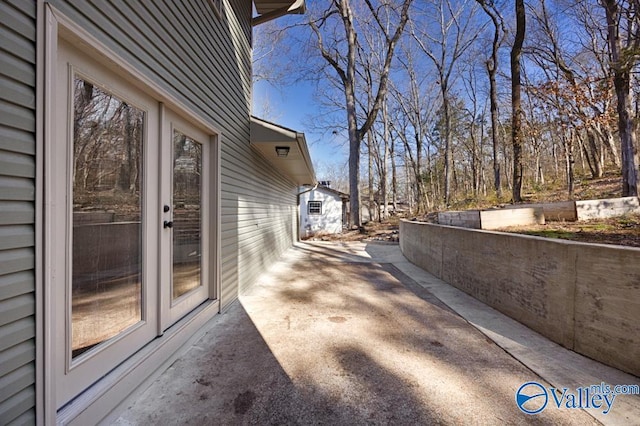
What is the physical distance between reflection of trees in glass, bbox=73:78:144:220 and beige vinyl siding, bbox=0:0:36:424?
0.38 metres

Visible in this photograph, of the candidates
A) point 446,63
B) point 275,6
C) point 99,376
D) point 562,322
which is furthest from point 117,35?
point 446,63

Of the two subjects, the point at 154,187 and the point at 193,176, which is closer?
the point at 154,187

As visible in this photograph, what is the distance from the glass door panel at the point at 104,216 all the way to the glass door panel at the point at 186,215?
0.46 metres

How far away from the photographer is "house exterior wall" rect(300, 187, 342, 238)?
1664 cm

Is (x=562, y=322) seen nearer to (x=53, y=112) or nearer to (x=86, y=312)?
(x=86, y=312)

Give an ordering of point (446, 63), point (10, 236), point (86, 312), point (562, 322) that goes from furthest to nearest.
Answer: point (446, 63) < point (562, 322) < point (86, 312) < point (10, 236)

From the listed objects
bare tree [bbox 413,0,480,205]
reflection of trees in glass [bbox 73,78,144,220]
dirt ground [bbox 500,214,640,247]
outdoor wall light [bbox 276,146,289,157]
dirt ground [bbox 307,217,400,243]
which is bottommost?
dirt ground [bbox 307,217,400,243]

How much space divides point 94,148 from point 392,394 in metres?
2.48

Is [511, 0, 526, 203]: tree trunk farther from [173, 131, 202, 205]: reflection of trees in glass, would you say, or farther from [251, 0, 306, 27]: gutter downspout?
[173, 131, 202, 205]: reflection of trees in glass

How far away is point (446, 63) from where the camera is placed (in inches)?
610

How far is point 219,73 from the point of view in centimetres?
344

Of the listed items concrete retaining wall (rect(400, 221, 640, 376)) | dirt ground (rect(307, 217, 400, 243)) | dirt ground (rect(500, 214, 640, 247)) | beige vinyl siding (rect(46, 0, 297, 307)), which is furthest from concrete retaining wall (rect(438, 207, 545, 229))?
dirt ground (rect(307, 217, 400, 243))

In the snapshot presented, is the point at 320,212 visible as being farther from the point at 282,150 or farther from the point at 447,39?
the point at 282,150

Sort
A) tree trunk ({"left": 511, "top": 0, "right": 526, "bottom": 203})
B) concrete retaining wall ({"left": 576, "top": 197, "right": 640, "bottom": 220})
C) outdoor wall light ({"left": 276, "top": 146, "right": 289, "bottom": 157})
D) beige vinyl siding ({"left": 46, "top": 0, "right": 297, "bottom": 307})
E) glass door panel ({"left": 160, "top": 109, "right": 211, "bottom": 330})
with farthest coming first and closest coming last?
tree trunk ({"left": 511, "top": 0, "right": 526, "bottom": 203})
outdoor wall light ({"left": 276, "top": 146, "right": 289, "bottom": 157})
concrete retaining wall ({"left": 576, "top": 197, "right": 640, "bottom": 220})
glass door panel ({"left": 160, "top": 109, "right": 211, "bottom": 330})
beige vinyl siding ({"left": 46, "top": 0, "right": 297, "bottom": 307})
